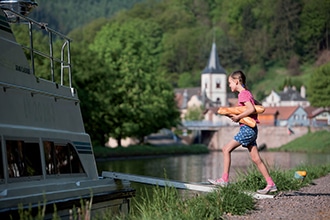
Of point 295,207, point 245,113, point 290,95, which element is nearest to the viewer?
point 295,207

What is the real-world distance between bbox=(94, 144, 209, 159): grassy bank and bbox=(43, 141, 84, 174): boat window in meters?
31.9

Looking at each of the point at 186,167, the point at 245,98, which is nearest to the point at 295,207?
the point at 245,98

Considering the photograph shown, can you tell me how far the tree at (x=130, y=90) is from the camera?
48406mm

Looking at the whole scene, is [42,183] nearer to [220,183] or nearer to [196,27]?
[220,183]

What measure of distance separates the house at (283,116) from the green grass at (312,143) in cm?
2148

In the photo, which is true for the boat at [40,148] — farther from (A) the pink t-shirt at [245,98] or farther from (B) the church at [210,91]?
(B) the church at [210,91]

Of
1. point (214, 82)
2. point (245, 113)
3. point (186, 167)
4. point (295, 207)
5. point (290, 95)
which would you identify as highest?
point (214, 82)

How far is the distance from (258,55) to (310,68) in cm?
931

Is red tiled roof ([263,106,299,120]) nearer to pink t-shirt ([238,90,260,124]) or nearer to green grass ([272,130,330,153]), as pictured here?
green grass ([272,130,330,153])

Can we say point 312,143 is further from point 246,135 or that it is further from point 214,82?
point 246,135

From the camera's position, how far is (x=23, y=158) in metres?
9.82

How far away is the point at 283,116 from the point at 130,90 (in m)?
56.6

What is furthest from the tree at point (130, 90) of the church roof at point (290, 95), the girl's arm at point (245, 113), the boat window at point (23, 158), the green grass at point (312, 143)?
the church roof at point (290, 95)

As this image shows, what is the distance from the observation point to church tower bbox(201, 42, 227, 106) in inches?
5103
